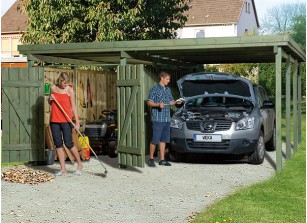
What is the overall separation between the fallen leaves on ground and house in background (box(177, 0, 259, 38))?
1785 inches

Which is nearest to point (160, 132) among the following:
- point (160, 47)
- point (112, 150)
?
point (160, 47)

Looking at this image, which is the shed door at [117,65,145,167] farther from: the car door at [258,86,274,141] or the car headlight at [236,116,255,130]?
the car door at [258,86,274,141]

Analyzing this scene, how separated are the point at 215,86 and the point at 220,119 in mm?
1647

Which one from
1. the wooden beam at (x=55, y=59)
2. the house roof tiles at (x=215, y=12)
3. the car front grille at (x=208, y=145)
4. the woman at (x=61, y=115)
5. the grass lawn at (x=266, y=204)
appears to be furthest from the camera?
the house roof tiles at (x=215, y=12)

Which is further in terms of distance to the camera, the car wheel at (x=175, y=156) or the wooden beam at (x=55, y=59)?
the car wheel at (x=175, y=156)

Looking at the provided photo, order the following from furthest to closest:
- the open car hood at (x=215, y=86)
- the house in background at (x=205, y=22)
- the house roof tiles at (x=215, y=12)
Result: the house roof tiles at (x=215, y=12), the house in background at (x=205, y=22), the open car hood at (x=215, y=86)

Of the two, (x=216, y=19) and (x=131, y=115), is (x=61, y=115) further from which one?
Result: (x=216, y=19)

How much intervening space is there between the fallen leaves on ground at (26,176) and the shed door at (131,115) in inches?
62.5

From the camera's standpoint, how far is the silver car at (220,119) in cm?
1309

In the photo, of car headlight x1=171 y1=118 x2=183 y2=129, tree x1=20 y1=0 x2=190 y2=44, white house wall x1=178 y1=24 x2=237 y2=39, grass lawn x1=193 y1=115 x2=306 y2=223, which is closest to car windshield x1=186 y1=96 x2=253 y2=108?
car headlight x1=171 y1=118 x2=183 y2=129

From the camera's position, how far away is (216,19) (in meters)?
57.8

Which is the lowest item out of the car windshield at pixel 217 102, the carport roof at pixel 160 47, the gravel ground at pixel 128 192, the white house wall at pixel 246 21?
the gravel ground at pixel 128 192

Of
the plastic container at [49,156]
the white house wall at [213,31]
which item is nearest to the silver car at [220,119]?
the plastic container at [49,156]

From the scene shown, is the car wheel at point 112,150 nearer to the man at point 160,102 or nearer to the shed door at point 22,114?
the shed door at point 22,114
